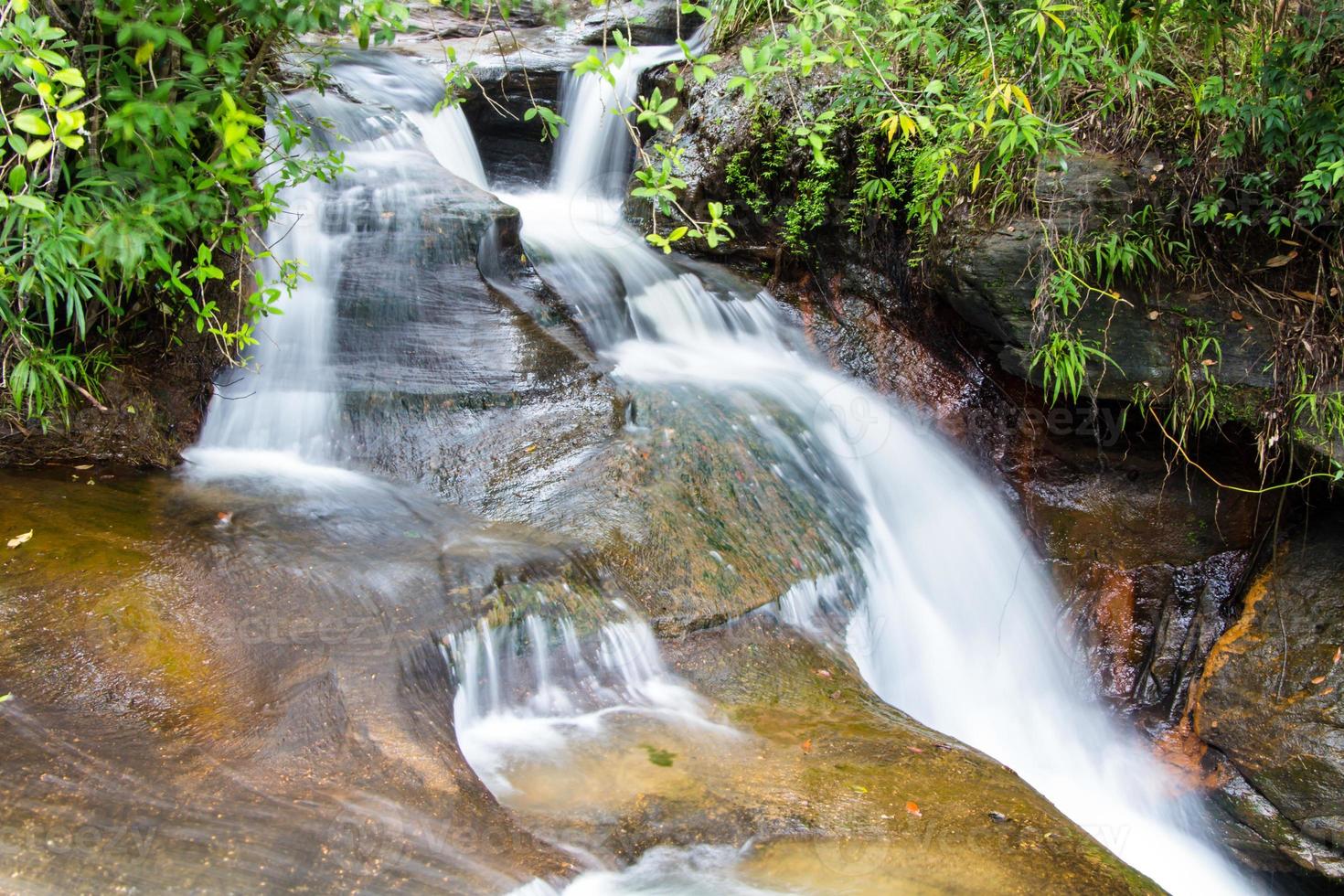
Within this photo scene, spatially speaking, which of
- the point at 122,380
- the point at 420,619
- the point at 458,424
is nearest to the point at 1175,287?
the point at 458,424

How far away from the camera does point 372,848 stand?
7.36 feet

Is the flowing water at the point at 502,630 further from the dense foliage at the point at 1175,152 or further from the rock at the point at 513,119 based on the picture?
the dense foliage at the point at 1175,152

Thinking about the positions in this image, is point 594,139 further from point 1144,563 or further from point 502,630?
point 502,630

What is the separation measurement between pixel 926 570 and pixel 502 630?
2.88 metres

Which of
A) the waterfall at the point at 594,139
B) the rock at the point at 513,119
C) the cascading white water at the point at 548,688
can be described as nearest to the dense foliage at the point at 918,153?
the cascading white water at the point at 548,688

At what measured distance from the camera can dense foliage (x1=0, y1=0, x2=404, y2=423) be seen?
299cm

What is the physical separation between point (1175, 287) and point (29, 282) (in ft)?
18.5

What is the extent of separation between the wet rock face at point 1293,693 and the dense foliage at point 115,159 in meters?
5.24

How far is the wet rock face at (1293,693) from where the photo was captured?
4277 mm

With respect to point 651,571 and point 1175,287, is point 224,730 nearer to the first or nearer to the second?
point 651,571

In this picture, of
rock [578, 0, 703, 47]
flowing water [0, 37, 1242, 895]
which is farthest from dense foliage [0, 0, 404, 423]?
rock [578, 0, 703, 47]

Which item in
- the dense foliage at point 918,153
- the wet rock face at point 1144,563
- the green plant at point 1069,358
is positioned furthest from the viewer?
the wet rock face at point 1144,563

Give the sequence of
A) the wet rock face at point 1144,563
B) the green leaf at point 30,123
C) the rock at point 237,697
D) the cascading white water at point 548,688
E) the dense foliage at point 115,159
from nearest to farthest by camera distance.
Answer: the rock at point 237,697 < the green leaf at point 30,123 < the dense foliage at point 115,159 < the cascading white water at point 548,688 < the wet rock face at point 1144,563

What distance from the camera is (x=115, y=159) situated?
144 inches
